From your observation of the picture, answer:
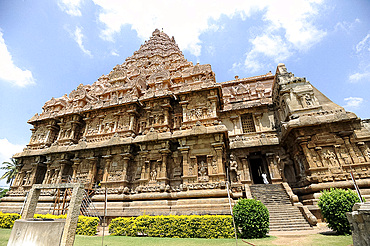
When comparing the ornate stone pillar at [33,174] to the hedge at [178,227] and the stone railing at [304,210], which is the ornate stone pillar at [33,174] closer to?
the hedge at [178,227]

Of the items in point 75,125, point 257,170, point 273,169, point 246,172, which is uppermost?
point 75,125

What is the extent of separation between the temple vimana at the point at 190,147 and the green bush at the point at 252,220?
2.34 meters

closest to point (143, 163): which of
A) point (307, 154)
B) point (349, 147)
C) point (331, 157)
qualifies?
point (307, 154)

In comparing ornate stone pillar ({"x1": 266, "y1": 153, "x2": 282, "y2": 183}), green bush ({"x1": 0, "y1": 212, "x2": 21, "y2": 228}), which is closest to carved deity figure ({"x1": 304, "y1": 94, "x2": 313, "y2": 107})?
ornate stone pillar ({"x1": 266, "y1": 153, "x2": 282, "y2": 183})

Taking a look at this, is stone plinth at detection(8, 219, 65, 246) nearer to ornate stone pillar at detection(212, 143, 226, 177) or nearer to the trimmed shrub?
the trimmed shrub

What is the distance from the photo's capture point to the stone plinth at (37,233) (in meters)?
4.73

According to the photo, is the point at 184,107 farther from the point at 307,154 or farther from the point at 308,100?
the point at 308,100

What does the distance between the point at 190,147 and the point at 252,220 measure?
22.4ft

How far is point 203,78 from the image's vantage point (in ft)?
59.8

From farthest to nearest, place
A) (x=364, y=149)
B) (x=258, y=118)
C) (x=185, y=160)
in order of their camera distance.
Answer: (x=258, y=118) → (x=185, y=160) → (x=364, y=149)

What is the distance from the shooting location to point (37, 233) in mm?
4762

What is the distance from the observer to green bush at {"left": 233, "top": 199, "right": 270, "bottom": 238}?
8.29m

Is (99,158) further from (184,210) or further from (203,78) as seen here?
(203,78)

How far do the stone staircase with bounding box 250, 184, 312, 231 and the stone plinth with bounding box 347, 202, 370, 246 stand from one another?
6.24 metres
